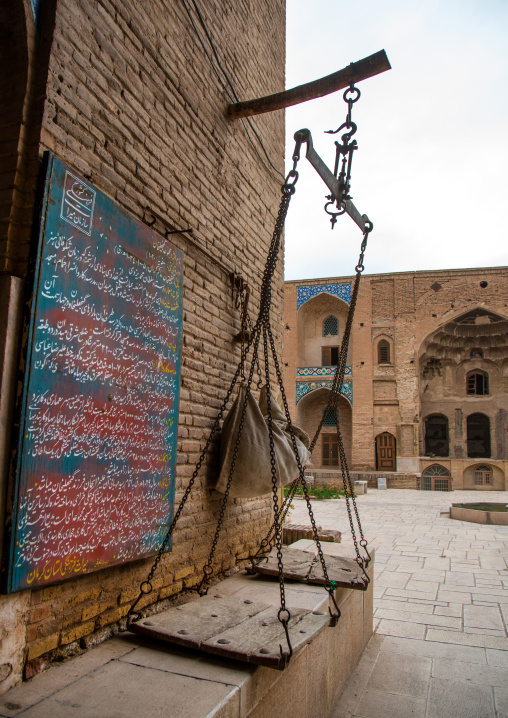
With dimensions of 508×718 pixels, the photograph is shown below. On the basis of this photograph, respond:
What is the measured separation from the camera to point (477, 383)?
2386 centimetres

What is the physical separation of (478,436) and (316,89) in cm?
2201

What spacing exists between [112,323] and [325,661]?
7.38 ft

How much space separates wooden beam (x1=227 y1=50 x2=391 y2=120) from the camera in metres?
3.62

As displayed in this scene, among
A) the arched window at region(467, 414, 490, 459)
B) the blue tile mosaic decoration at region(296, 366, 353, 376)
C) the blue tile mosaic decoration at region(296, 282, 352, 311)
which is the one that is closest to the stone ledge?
the blue tile mosaic decoration at region(296, 366, 353, 376)

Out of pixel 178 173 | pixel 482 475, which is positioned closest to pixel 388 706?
pixel 178 173

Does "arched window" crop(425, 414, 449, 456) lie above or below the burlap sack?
above

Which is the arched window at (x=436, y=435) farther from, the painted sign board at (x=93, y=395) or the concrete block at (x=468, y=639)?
the painted sign board at (x=93, y=395)

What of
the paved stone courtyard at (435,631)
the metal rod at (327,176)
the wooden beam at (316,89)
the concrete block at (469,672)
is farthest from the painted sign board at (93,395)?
the concrete block at (469,672)

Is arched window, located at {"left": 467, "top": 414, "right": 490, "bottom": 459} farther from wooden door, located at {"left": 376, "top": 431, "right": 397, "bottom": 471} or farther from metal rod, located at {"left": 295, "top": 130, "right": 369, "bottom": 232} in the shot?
metal rod, located at {"left": 295, "top": 130, "right": 369, "bottom": 232}

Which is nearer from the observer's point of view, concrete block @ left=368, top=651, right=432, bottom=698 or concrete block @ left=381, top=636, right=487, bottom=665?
concrete block @ left=368, top=651, right=432, bottom=698

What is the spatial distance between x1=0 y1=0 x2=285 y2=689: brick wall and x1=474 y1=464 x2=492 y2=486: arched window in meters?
19.3

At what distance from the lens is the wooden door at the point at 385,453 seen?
21531 mm

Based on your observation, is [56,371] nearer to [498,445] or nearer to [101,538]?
[101,538]

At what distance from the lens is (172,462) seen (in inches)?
114
